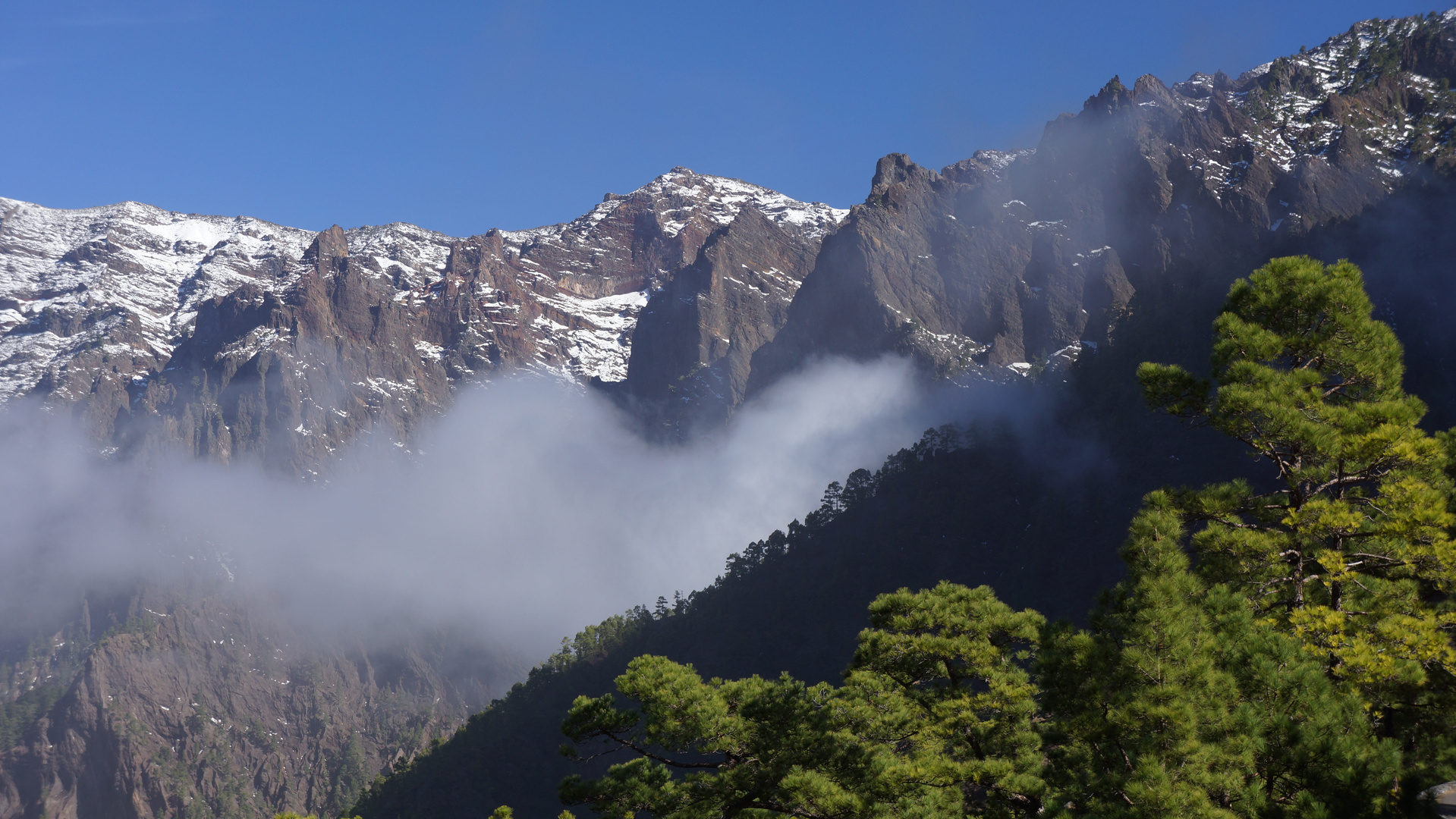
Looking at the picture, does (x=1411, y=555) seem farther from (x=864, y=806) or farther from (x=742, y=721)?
(x=742, y=721)

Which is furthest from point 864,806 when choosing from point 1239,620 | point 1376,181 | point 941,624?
point 1376,181

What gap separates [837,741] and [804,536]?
501 feet

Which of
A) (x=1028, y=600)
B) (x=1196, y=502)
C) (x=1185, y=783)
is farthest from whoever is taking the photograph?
(x=1028, y=600)

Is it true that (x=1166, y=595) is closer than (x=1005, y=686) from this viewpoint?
Yes

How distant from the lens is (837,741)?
24.2 meters

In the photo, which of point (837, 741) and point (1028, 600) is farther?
point (1028, 600)

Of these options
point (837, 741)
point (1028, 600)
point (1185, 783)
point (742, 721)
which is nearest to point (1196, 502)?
point (1185, 783)

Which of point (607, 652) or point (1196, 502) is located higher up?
point (1196, 502)

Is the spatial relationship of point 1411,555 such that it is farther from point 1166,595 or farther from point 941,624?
point 941,624

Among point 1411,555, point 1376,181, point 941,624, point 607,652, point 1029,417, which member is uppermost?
point 1376,181

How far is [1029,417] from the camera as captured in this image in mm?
169750

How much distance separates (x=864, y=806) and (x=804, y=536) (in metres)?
154

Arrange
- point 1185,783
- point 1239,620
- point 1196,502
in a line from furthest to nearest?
point 1196,502
point 1239,620
point 1185,783

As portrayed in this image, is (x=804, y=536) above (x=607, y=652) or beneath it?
above
